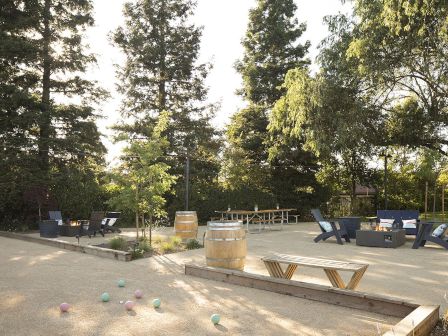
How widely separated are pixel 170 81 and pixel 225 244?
16321 millimetres

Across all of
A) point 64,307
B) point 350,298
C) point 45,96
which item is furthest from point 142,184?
point 45,96

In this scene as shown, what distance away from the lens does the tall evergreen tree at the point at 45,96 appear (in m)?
14.3

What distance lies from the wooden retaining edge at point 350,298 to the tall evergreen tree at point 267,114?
14.0 metres

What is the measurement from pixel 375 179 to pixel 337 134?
12203 millimetres

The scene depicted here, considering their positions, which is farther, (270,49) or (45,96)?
(270,49)

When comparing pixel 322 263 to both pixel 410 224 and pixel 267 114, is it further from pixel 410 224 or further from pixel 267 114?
pixel 267 114

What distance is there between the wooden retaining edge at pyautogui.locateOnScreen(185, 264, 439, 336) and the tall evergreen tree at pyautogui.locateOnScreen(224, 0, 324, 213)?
1395 cm

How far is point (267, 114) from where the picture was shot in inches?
812

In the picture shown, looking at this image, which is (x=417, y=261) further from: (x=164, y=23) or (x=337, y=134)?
(x=164, y=23)

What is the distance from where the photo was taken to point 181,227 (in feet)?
33.4

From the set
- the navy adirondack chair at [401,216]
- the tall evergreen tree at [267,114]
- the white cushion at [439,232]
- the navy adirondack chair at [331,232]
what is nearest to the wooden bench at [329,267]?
the navy adirondack chair at [331,232]

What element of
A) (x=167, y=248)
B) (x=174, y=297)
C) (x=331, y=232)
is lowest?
(x=174, y=297)

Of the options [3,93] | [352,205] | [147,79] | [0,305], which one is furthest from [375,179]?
[0,305]

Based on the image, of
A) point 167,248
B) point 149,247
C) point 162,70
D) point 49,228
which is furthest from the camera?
point 162,70
